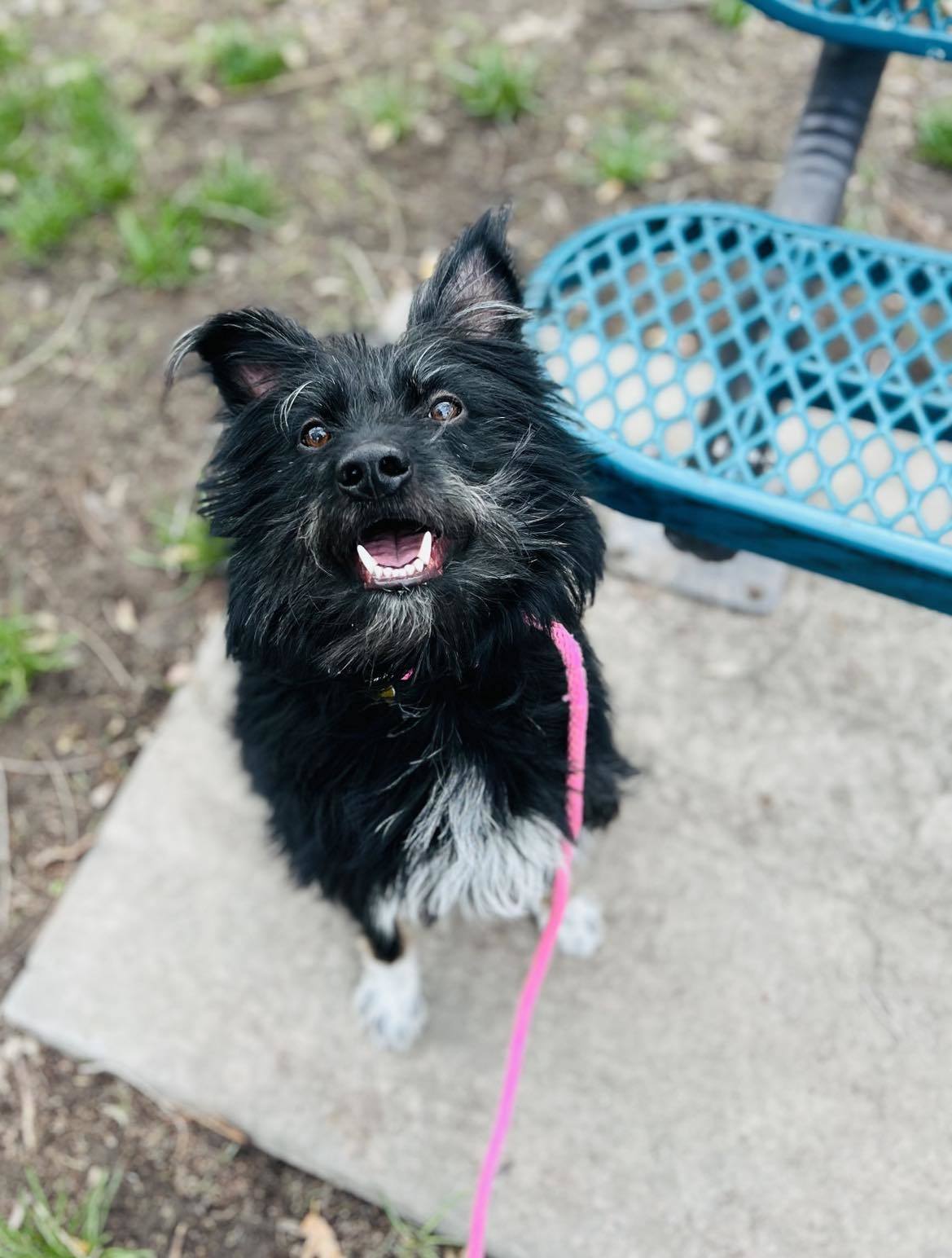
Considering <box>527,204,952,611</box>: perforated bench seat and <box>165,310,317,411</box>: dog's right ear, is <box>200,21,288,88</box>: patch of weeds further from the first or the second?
<box>165,310,317,411</box>: dog's right ear

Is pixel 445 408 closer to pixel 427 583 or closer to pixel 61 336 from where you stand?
pixel 427 583

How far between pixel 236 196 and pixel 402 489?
319cm

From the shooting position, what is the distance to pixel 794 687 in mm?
3229

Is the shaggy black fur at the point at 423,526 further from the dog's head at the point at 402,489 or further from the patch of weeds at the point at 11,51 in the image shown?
the patch of weeds at the point at 11,51

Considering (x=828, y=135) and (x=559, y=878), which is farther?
(x=828, y=135)

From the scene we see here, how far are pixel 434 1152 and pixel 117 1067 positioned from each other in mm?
892

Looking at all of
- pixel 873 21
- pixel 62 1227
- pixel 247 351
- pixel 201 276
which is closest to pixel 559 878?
pixel 247 351

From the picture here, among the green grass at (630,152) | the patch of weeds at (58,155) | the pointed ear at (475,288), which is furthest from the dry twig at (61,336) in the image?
the pointed ear at (475,288)

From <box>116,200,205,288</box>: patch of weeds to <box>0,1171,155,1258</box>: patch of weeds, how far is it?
325 cm

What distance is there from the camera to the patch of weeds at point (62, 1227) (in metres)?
2.55

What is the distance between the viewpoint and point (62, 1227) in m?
2.75

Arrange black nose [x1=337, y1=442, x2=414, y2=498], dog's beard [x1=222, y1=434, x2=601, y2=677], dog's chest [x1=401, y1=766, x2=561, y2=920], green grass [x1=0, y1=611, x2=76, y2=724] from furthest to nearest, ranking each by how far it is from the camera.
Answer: green grass [x1=0, y1=611, x2=76, y2=724], dog's chest [x1=401, y1=766, x2=561, y2=920], dog's beard [x1=222, y1=434, x2=601, y2=677], black nose [x1=337, y1=442, x2=414, y2=498]

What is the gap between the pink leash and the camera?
7.09 ft

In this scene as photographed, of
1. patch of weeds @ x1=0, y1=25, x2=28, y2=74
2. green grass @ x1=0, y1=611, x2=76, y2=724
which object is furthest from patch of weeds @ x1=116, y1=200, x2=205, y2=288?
green grass @ x1=0, y1=611, x2=76, y2=724
